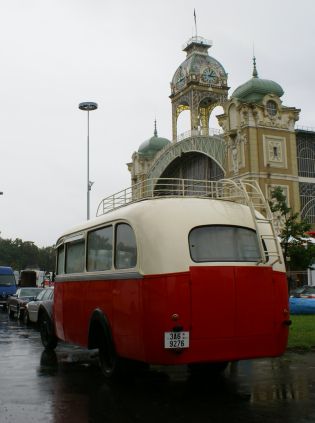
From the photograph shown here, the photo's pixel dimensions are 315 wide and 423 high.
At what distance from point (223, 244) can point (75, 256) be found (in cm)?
370

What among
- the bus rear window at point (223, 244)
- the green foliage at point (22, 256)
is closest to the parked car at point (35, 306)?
the bus rear window at point (223, 244)

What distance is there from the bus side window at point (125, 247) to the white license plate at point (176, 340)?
119cm

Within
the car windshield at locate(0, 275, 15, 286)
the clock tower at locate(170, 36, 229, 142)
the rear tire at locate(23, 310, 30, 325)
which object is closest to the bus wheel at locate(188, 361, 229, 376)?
the rear tire at locate(23, 310, 30, 325)

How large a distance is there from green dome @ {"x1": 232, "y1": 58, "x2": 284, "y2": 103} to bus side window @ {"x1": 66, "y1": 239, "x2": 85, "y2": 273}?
39453mm

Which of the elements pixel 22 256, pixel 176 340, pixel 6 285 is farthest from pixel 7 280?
pixel 22 256

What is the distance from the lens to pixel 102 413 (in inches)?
260

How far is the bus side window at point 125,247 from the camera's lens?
7966 mm

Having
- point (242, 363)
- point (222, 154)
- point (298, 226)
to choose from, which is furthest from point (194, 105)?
point (242, 363)

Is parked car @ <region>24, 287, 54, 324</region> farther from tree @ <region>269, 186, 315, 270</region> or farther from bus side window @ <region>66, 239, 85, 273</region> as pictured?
tree @ <region>269, 186, 315, 270</region>

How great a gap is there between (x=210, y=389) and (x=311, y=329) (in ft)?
25.7

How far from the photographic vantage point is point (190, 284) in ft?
23.9

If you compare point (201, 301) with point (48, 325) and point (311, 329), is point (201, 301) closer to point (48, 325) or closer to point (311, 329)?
point (48, 325)

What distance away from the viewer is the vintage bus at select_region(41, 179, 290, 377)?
23.9 feet

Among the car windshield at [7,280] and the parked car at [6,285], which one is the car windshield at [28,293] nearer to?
the parked car at [6,285]
